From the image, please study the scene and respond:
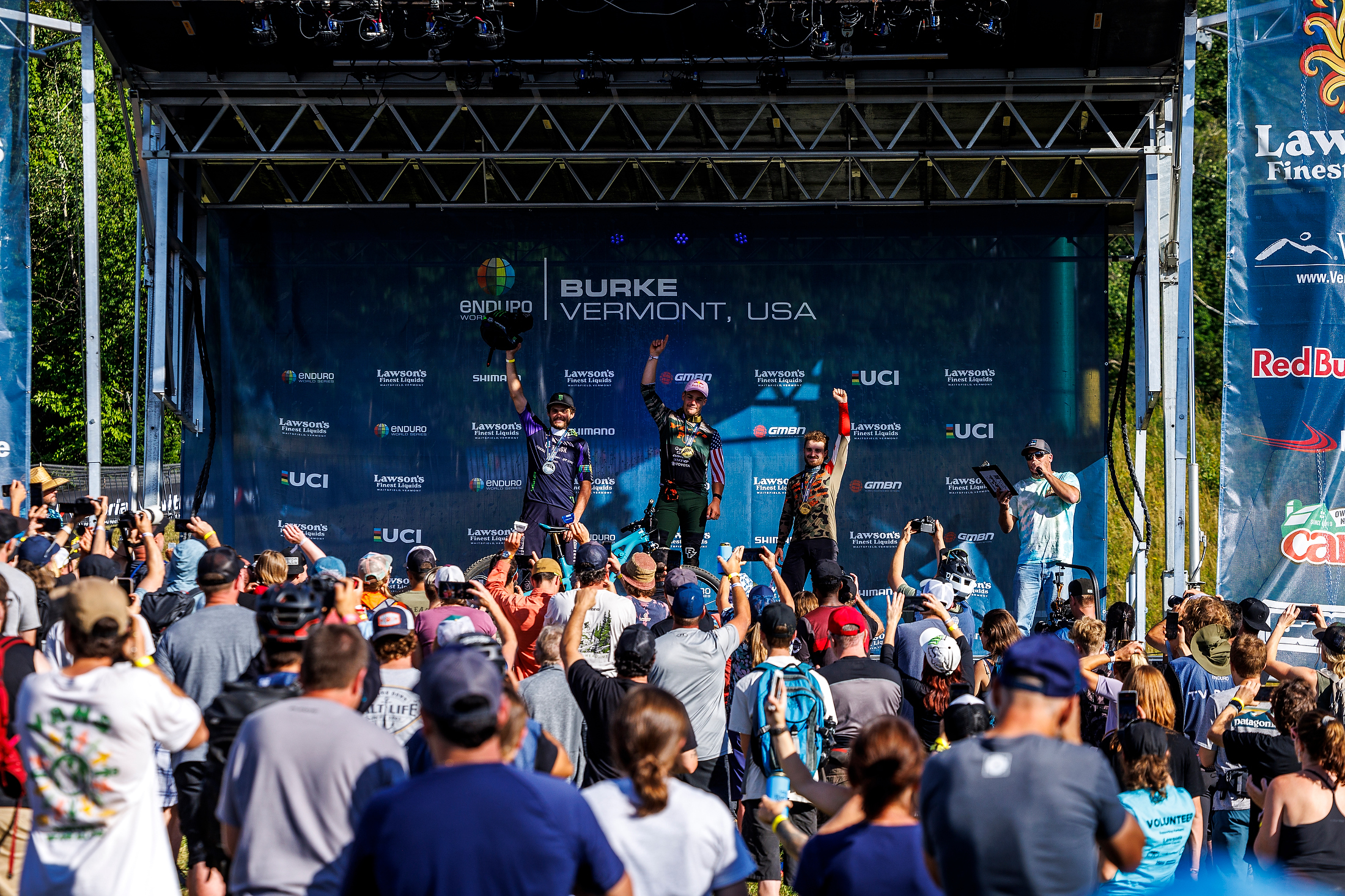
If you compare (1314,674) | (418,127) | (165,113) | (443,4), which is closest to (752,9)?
(443,4)

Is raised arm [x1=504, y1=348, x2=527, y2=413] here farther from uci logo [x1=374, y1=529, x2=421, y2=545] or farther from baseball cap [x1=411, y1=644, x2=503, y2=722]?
baseball cap [x1=411, y1=644, x2=503, y2=722]

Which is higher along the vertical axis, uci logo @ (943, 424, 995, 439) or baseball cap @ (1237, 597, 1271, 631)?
uci logo @ (943, 424, 995, 439)

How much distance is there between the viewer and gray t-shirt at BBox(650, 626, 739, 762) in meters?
4.73

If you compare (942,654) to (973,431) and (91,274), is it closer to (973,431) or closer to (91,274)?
(973,431)

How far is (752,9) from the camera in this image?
907 cm

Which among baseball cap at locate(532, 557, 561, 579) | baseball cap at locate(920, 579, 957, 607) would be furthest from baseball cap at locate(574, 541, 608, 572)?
baseball cap at locate(920, 579, 957, 607)

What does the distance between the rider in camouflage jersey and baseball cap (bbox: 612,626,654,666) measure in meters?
5.46

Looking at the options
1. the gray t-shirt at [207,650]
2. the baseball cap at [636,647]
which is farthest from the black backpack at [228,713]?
the baseball cap at [636,647]

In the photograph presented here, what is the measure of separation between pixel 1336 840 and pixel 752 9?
6.93m

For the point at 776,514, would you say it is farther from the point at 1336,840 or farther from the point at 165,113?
the point at 1336,840

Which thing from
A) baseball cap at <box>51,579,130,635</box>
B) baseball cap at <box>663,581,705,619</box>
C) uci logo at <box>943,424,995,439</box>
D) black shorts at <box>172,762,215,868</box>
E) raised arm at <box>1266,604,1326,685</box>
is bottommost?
black shorts at <box>172,762,215,868</box>

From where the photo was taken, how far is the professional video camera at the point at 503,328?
11078 millimetres

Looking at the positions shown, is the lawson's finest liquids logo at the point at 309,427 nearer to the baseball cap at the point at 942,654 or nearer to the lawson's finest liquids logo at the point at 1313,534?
the baseball cap at the point at 942,654

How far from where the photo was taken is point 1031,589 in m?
9.27
